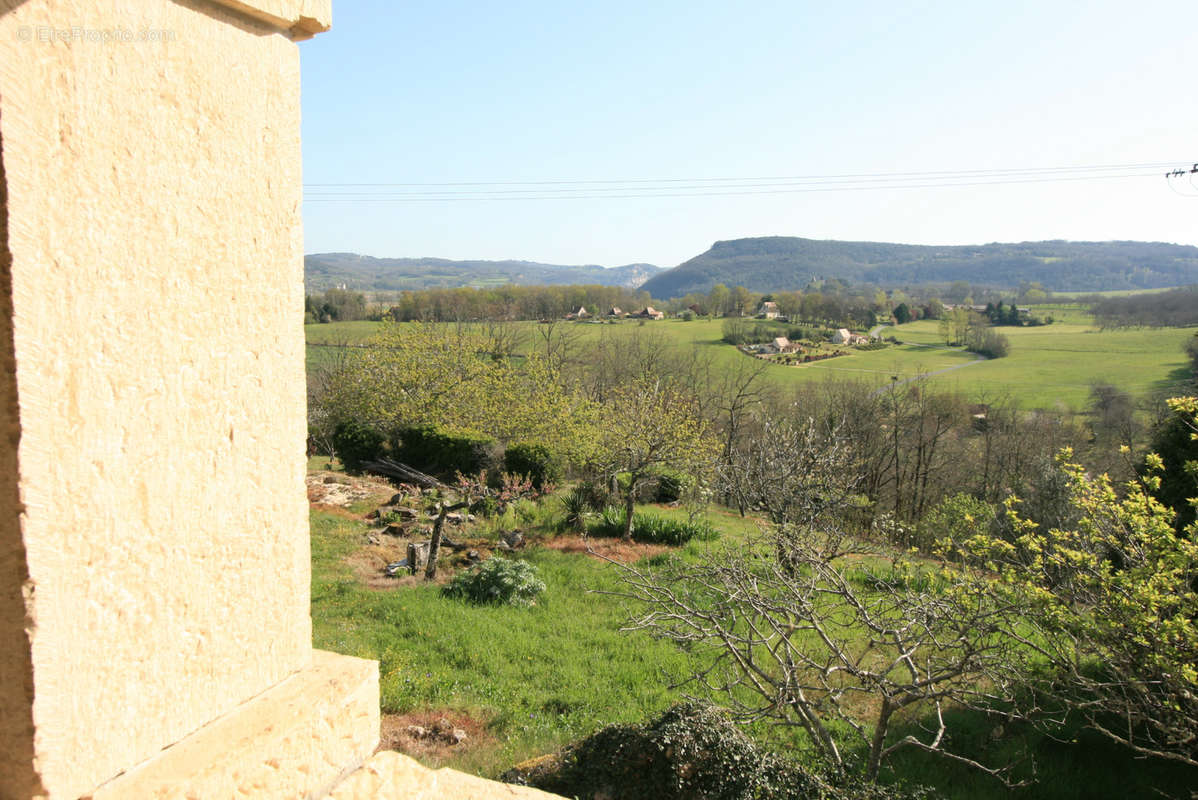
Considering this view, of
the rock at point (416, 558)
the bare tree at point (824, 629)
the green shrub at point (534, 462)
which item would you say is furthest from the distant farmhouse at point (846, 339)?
the rock at point (416, 558)

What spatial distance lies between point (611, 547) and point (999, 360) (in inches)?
1936

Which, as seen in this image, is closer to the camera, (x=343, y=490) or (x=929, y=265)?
(x=343, y=490)

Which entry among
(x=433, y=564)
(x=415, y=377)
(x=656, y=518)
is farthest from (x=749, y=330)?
(x=433, y=564)

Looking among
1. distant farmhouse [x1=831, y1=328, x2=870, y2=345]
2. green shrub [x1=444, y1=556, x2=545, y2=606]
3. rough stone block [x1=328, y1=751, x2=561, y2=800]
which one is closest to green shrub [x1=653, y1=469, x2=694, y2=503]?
green shrub [x1=444, y1=556, x2=545, y2=606]

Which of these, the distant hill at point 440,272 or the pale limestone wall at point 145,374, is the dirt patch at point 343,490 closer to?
the pale limestone wall at point 145,374

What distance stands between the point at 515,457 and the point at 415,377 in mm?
6384

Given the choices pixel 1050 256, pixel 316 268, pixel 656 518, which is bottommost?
pixel 656 518

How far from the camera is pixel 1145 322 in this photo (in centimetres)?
5762

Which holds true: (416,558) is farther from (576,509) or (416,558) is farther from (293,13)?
(293,13)

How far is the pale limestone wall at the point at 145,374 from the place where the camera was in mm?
893

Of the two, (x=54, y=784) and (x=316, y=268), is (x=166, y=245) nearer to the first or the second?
(x=54, y=784)

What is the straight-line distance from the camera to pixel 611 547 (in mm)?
12469

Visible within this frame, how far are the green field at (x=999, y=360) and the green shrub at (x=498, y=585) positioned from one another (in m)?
23.3


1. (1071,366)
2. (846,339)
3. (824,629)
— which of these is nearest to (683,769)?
(824,629)
